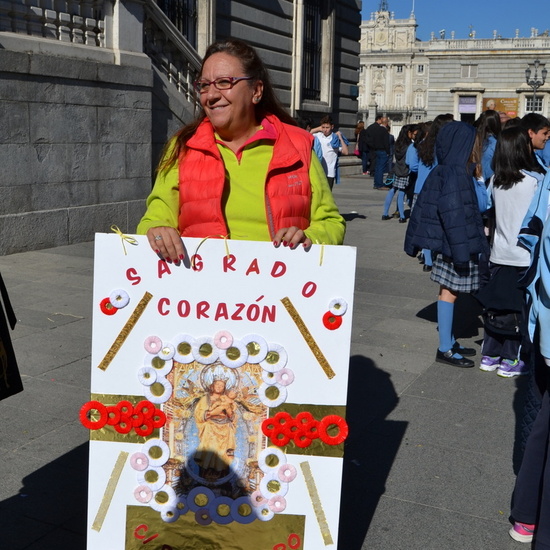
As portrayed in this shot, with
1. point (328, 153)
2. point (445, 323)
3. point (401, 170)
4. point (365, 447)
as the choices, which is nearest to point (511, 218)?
point (445, 323)

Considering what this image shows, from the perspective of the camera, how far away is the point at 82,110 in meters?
10.8

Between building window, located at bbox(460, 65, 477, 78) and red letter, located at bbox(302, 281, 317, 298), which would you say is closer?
red letter, located at bbox(302, 281, 317, 298)

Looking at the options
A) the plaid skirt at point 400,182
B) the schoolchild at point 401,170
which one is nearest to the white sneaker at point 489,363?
the schoolchild at point 401,170

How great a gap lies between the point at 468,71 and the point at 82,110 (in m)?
82.2

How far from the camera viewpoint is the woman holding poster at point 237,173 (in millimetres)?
2973

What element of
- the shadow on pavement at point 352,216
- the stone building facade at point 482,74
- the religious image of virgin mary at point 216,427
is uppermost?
the stone building facade at point 482,74

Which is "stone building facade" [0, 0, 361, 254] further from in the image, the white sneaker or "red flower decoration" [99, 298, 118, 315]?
"red flower decoration" [99, 298, 118, 315]

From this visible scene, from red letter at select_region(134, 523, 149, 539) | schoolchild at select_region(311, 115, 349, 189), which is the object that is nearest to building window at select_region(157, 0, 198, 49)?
schoolchild at select_region(311, 115, 349, 189)

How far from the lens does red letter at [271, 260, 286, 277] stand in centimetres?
276

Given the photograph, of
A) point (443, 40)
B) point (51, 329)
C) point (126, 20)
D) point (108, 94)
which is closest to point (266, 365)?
point (51, 329)

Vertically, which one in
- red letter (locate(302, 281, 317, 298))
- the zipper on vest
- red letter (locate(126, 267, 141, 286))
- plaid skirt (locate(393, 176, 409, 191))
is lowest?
plaid skirt (locate(393, 176, 409, 191))

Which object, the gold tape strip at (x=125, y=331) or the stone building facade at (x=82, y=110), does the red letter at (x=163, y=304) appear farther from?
the stone building facade at (x=82, y=110)

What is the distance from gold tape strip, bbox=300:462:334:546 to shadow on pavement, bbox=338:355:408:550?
59 cm

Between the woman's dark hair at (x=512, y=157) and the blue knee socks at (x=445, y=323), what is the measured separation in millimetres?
977
